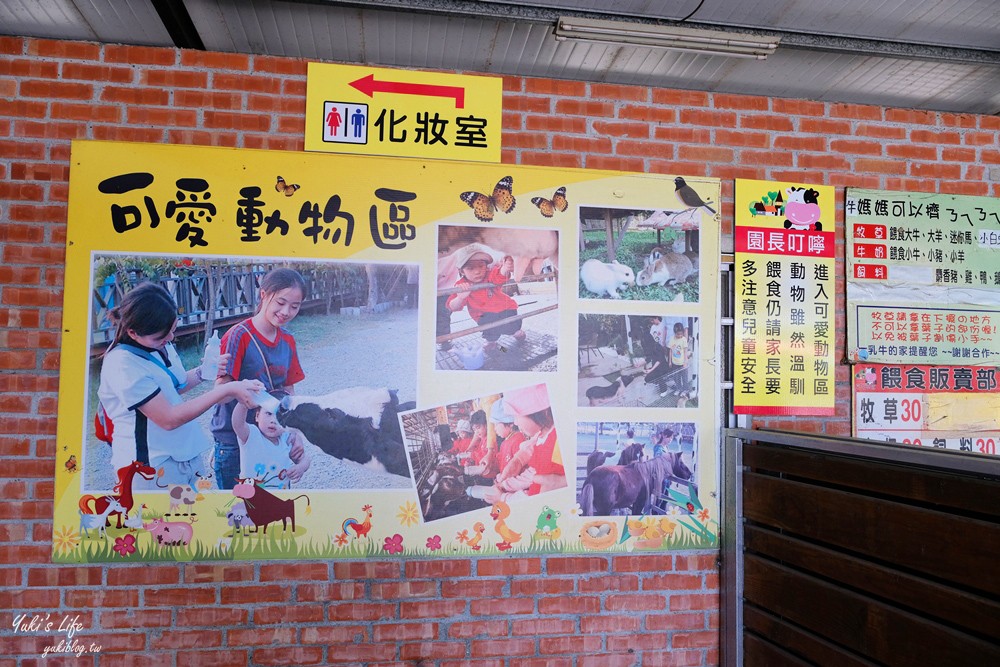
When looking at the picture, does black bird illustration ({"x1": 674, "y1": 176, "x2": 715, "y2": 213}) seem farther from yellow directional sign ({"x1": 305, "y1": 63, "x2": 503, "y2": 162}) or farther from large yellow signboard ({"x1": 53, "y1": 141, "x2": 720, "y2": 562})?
yellow directional sign ({"x1": 305, "y1": 63, "x2": 503, "y2": 162})

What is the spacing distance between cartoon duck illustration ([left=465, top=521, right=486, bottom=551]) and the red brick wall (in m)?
0.07

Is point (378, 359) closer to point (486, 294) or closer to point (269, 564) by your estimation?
point (486, 294)

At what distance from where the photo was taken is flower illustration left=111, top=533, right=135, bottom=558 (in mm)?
2660

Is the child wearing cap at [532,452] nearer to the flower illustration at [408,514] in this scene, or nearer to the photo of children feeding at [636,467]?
the photo of children feeding at [636,467]

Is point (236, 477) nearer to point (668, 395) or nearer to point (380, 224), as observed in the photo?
point (380, 224)

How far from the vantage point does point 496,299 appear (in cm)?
290

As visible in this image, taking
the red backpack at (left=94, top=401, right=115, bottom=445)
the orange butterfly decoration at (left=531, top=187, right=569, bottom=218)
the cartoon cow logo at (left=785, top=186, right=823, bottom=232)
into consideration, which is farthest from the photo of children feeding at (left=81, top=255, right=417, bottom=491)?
the cartoon cow logo at (left=785, top=186, right=823, bottom=232)

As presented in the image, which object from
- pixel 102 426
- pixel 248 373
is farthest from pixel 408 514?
pixel 102 426

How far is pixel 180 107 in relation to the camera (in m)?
2.79

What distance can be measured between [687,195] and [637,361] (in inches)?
29.4

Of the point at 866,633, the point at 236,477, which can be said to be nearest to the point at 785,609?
the point at 866,633

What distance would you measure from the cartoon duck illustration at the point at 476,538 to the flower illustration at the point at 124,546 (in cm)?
127

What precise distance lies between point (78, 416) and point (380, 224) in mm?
1346

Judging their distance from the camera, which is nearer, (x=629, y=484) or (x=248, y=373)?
(x=248, y=373)
